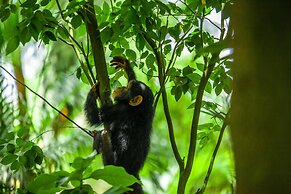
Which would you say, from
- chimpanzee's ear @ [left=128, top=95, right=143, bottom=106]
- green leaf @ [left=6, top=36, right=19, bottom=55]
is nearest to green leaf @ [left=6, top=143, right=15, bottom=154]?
green leaf @ [left=6, top=36, right=19, bottom=55]

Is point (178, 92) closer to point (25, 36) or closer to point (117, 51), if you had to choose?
point (117, 51)

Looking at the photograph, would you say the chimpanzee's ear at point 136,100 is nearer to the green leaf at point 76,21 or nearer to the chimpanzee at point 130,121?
the chimpanzee at point 130,121

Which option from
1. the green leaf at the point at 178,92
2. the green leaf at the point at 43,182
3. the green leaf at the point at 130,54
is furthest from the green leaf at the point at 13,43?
the green leaf at the point at 43,182

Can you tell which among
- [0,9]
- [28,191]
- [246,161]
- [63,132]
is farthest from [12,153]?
[63,132]

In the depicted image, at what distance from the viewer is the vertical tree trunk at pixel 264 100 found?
2.36 ft

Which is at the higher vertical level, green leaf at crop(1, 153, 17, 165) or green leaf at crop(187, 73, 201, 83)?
green leaf at crop(187, 73, 201, 83)

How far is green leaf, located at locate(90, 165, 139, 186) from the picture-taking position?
1226 millimetres

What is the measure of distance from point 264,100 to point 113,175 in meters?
0.58

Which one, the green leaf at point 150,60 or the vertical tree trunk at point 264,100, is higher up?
the green leaf at point 150,60

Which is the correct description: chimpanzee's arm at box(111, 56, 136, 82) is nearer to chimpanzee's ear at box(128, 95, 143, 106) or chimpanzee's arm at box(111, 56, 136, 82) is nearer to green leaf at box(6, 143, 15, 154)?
chimpanzee's ear at box(128, 95, 143, 106)

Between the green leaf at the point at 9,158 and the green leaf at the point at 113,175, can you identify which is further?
the green leaf at the point at 9,158

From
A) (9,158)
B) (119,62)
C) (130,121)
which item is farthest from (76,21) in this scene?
(130,121)

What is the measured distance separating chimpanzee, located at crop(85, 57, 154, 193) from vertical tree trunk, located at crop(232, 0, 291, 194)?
8.75 ft

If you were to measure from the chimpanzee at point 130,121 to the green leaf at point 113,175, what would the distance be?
7.03 feet
